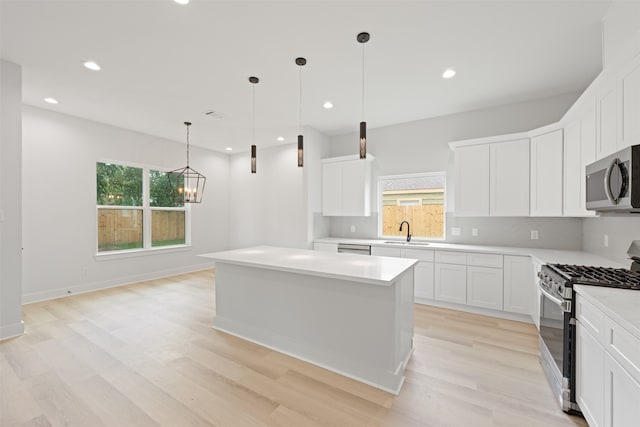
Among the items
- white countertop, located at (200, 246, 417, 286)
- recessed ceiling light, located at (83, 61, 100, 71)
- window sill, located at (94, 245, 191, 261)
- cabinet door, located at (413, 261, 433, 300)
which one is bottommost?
cabinet door, located at (413, 261, 433, 300)

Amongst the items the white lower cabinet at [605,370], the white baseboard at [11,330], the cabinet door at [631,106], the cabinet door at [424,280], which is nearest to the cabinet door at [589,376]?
the white lower cabinet at [605,370]

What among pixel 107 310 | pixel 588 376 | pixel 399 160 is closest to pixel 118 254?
pixel 107 310

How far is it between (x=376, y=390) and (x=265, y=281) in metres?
1.38

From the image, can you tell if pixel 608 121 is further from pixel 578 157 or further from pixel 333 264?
pixel 333 264

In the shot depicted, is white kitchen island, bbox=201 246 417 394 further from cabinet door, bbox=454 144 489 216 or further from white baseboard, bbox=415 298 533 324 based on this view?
cabinet door, bbox=454 144 489 216

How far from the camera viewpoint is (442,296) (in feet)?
12.0

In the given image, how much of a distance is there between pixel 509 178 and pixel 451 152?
38.2 inches

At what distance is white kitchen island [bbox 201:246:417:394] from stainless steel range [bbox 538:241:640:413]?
1035 mm

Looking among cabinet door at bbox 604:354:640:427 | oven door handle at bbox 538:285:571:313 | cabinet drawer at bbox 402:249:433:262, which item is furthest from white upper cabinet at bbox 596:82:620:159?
cabinet drawer at bbox 402:249:433:262

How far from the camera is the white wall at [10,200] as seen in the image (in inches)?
107

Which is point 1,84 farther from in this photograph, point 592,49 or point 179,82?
point 592,49

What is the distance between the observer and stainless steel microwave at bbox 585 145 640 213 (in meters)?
1.47

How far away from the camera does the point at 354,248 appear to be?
14.1 ft

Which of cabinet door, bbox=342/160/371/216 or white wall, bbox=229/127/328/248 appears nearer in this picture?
cabinet door, bbox=342/160/371/216
